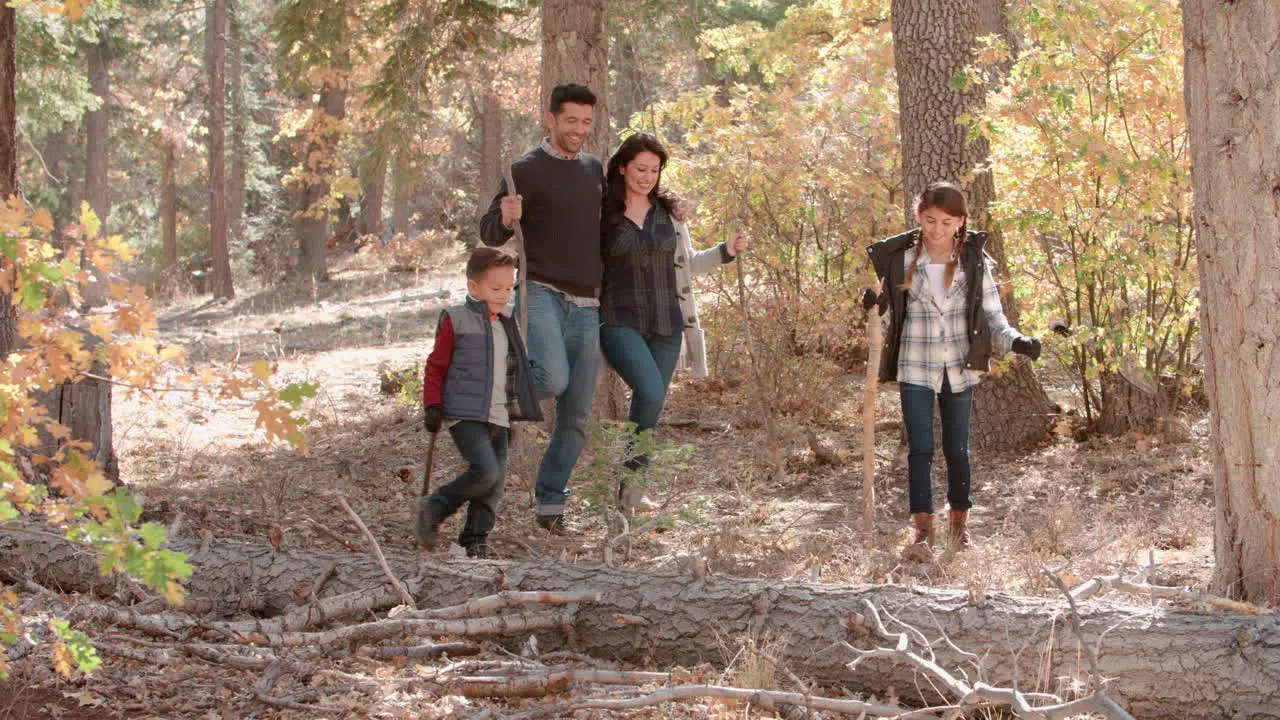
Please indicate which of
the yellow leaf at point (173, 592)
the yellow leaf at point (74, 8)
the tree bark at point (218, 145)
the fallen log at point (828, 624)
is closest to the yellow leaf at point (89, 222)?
the yellow leaf at point (74, 8)

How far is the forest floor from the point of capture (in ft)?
13.9

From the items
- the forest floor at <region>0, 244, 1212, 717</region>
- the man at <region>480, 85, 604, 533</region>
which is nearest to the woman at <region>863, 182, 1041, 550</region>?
the forest floor at <region>0, 244, 1212, 717</region>

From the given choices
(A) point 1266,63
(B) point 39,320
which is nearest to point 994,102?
(A) point 1266,63

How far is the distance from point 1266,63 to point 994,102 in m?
3.48

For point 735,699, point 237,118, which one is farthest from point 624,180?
point 237,118

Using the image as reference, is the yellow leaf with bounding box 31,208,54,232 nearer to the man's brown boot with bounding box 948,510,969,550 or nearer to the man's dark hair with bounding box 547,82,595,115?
the man's dark hair with bounding box 547,82,595,115

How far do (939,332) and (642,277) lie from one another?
1.43 m

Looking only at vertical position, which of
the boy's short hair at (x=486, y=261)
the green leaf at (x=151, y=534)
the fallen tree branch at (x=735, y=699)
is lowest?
the fallen tree branch at (x=735, y=699)

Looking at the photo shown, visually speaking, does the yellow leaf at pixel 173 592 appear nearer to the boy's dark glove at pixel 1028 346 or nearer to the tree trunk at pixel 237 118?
the boy's dark glove at pixel 1028 346

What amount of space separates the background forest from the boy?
35 cm

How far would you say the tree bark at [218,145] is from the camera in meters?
20.1

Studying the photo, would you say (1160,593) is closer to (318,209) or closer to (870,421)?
(870,421)

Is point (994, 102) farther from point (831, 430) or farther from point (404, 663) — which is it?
point (404, 663)

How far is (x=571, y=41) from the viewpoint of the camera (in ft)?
22.7
